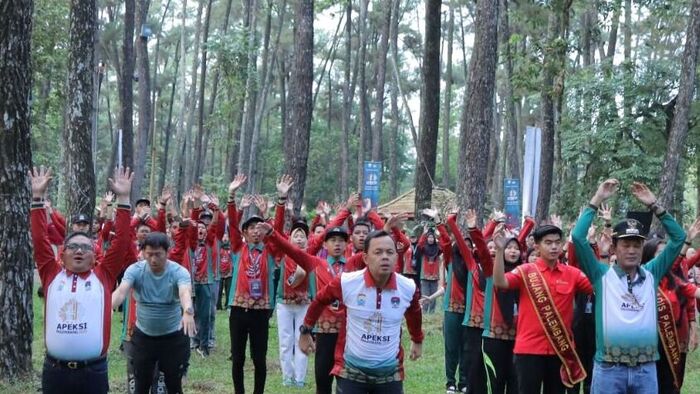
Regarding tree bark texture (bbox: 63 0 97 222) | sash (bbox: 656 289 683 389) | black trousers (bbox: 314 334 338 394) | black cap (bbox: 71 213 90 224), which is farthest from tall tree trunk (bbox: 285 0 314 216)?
sash (bbox: 656 289 683 389)

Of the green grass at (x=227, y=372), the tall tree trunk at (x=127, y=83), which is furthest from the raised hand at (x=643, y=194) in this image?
the tall tree trunk at (x=127, y=83)

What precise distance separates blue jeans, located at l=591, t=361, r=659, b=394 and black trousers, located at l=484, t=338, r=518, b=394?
191cm

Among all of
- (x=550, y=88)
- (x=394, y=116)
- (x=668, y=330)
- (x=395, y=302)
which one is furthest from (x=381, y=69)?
(x=395, y=302)

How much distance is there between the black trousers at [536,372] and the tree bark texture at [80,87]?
751cm

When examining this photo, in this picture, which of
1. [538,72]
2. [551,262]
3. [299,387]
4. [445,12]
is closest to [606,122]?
[538,72]

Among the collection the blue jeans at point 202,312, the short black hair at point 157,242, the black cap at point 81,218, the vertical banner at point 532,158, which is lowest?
the blue jeans at point 202,312

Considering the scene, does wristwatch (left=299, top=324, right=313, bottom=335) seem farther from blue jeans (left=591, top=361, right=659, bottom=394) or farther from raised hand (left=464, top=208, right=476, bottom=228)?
blue jeans (left=591, top=361, right=659, bottom=394)

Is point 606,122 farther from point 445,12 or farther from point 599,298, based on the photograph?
point 445,12

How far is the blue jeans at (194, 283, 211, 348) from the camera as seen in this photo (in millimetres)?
12789

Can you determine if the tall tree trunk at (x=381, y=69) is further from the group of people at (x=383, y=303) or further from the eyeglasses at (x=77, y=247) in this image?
the eyeglasses at (x=77, y=247)

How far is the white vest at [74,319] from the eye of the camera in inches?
247

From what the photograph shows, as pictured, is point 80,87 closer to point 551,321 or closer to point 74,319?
point 74,319

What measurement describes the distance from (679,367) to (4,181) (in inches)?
265

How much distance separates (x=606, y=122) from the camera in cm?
2531
